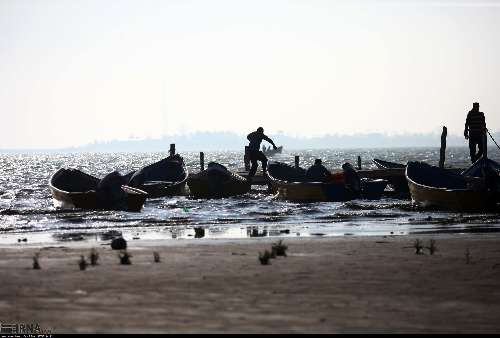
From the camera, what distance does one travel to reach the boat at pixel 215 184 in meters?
35.8

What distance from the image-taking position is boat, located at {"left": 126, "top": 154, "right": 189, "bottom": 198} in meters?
35.0

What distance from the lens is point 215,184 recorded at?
118 feet

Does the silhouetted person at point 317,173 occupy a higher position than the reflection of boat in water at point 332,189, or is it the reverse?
the silhouetted person at point 317,173

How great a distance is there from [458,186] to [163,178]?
1590cm

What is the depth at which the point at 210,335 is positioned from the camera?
6598 mm

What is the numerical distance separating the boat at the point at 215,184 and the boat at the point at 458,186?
9.20 meters

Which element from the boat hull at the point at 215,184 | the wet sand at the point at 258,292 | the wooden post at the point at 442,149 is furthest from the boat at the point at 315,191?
the wet sand at the point at 258,292

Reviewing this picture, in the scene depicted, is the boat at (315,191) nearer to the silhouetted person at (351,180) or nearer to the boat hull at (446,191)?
the silhouetted person at (351,180)

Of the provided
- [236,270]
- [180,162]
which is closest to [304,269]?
[236,270]

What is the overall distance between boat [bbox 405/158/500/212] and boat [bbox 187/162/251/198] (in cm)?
920

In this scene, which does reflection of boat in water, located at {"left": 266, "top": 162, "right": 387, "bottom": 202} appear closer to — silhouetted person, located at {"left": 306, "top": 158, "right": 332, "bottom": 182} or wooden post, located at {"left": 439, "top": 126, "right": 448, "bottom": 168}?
silhouetted person, located at {"left": 306, "top": 158, "right": 332, "bottom": 182}

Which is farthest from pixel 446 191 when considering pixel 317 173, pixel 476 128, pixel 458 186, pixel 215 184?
pixel 215 184

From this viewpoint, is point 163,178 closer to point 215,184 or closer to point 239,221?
point 215,184

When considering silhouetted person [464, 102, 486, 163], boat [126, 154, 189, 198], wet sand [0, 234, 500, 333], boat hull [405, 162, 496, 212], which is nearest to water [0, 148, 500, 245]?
boat hull [405, 162, 496, 212]
